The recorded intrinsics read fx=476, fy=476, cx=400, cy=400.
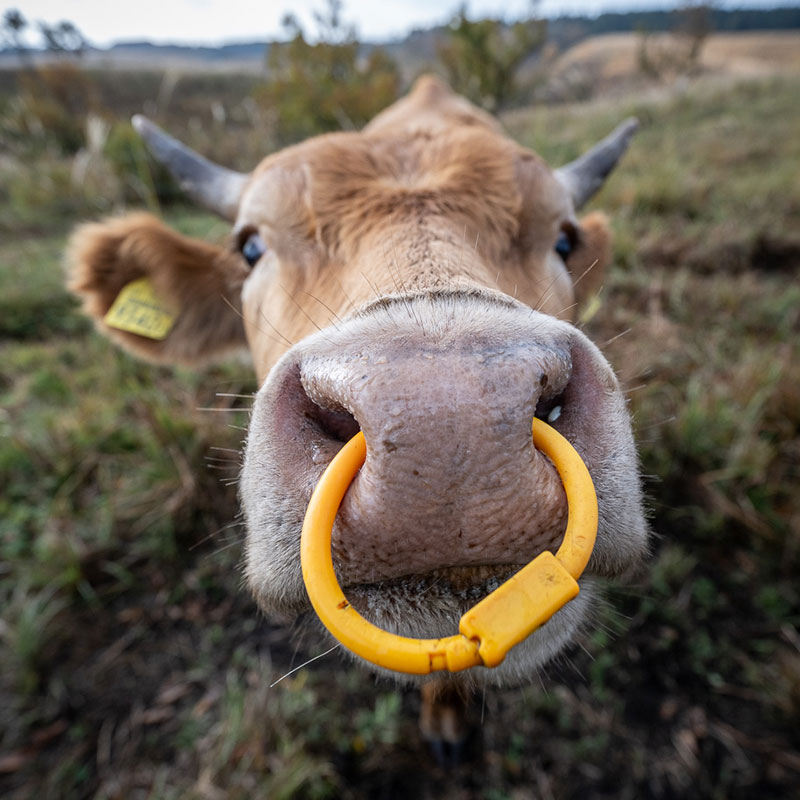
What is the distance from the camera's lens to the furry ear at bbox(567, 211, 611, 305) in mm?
2529

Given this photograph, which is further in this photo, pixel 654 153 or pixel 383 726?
pixel 654 153

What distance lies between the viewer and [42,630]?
2.38m

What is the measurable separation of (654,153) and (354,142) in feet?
25.4

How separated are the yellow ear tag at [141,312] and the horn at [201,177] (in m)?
0.58

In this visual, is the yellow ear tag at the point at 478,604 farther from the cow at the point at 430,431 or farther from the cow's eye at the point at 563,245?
the cow's eye at the point at 563,245

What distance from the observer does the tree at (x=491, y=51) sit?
11781 millimetres

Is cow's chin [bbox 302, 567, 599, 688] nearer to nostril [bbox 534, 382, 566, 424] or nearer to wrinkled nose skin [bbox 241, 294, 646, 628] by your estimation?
wrinkled nose skin [bbox 241, 294, 646, 628]

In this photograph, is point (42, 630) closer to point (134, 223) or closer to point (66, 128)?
point (134, 223)

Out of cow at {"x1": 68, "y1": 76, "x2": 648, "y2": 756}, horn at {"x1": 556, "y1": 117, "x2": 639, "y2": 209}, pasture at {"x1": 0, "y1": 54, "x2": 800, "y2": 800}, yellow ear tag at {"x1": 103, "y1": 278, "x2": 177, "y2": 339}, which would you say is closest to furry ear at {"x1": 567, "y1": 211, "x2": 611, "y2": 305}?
horn at {"x1": 556, "y1": 117, "x2": 639, "y2": 209}

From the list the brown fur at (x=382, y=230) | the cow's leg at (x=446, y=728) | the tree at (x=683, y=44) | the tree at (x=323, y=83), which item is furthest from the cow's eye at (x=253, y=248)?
the tree at (x=683, y=44)

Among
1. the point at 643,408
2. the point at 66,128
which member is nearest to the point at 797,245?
the point at 643,408

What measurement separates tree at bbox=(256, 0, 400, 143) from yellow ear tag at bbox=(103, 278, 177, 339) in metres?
8.95

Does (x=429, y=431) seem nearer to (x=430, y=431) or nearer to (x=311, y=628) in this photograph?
(x=430, y=431)

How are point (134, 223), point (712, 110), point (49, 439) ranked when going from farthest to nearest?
1. point (712, 110)
2. point (49, 439)
3. point (134, 223)
